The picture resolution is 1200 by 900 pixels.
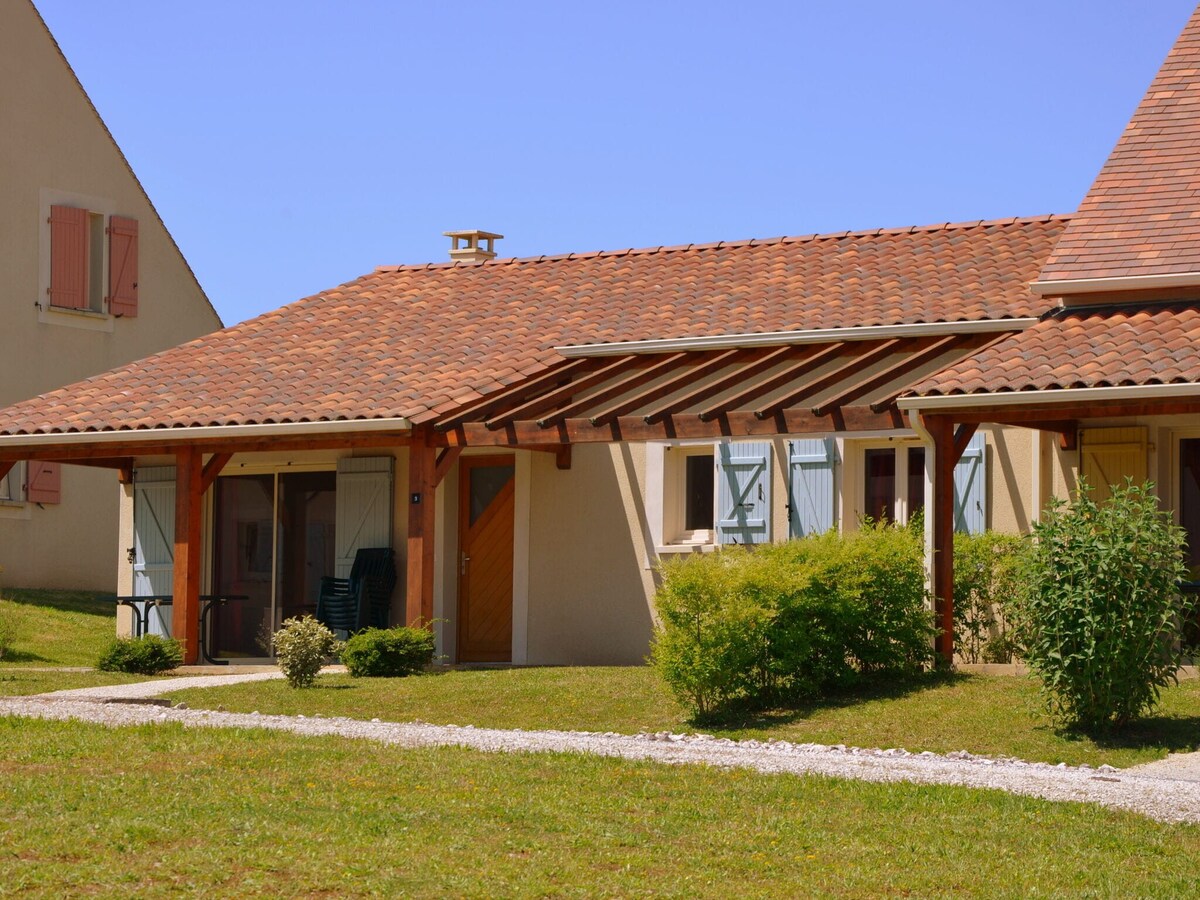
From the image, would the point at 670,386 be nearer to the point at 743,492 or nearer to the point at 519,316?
the point at 743,492

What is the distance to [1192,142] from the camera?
1717 cm

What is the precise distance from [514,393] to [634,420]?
6.36 feet

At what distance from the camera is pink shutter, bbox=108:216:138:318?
26031 millimetres

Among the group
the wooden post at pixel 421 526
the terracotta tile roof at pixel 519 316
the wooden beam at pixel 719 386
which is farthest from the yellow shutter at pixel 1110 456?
the wooden post at pixel 421 526

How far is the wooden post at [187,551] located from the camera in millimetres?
17906

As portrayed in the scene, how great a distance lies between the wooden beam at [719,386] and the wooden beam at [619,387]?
327mm

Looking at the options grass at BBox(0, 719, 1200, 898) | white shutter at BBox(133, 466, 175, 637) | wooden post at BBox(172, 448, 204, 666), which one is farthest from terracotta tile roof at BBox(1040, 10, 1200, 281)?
white shutter at BBox(133, 466, 175, 637)

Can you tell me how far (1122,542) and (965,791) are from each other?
9.45 ft

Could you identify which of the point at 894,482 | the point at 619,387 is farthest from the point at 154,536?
the point at 894,482

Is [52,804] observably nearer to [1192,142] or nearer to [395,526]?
[395,526]

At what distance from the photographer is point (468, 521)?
61.7ft

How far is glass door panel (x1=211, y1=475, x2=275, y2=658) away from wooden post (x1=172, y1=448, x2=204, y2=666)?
5.36 ft

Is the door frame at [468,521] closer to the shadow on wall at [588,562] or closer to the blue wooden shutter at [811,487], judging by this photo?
the shadow on wall at [588,562]

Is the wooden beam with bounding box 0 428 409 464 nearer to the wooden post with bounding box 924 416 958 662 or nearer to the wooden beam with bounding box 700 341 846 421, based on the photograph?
the wooden beam with bounding box 700 341 846 421
